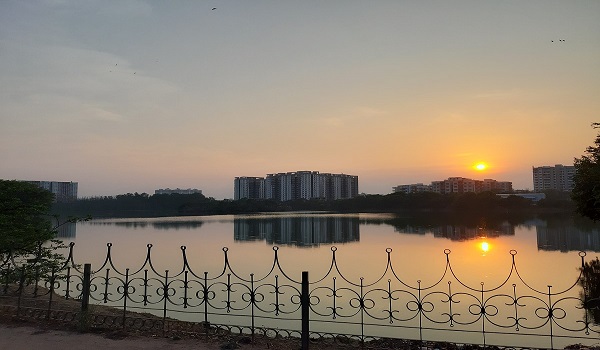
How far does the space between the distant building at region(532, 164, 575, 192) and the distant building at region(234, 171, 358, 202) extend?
206ft

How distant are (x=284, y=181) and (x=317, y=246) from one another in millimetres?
112173

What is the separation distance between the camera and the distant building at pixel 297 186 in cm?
13400

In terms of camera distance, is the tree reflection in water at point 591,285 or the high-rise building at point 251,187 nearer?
the tree reflection in water at point 591,285

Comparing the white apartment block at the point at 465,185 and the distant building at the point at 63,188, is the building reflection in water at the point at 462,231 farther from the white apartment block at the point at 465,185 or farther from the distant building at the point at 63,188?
the distant building at the point at 63,188

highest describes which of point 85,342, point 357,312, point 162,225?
point 85,342

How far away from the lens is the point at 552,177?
134m

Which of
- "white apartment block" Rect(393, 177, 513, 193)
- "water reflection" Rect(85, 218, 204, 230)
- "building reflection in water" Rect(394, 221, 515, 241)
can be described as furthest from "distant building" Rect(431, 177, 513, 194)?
"water reflection" Rect(85, 218, 204, 230)

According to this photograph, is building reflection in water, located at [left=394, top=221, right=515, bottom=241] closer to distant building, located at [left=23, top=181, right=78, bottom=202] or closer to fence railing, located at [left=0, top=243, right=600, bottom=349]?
fence railing, located at [left=0, top=243, right=600, bottom=349]

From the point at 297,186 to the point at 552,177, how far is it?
3371 inches

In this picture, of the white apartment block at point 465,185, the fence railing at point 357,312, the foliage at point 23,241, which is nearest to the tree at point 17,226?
the foliage at point 23,241

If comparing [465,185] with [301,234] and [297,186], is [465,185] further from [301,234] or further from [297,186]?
[301,234]

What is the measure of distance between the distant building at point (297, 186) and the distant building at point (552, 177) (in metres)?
62.9

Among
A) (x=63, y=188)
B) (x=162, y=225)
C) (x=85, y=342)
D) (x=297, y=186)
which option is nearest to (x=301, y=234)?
(x=162, y=225)

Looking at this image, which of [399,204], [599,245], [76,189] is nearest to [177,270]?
[599,245]
